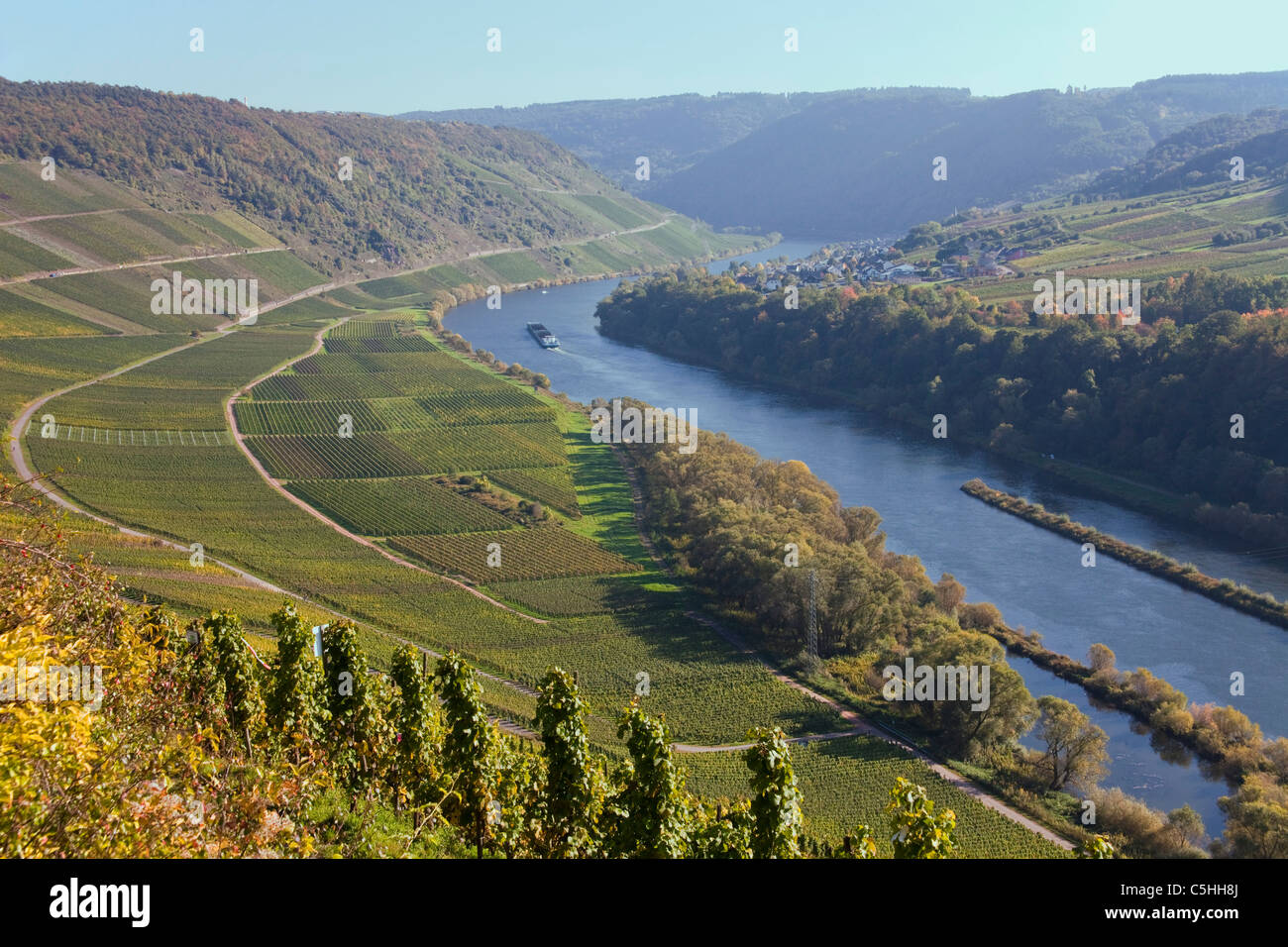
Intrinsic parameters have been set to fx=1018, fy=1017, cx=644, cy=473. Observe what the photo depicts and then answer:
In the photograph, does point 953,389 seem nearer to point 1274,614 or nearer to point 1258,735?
point 1274,614

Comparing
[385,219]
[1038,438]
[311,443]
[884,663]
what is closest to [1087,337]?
[1038,438]

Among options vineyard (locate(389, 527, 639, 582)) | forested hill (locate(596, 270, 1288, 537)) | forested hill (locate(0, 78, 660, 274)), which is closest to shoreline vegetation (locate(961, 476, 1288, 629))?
forested hill (locate(596, 270, 1288, 537))

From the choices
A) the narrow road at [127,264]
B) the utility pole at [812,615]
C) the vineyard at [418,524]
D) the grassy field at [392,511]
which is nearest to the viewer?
the vineyard at [418,524]

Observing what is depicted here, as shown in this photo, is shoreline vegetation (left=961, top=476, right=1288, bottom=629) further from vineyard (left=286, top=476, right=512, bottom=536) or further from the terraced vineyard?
vineyard (left=286, top=476, right=512, bottom=536)

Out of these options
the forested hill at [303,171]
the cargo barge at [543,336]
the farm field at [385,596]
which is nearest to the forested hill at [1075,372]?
the cargo barge at [543,336]

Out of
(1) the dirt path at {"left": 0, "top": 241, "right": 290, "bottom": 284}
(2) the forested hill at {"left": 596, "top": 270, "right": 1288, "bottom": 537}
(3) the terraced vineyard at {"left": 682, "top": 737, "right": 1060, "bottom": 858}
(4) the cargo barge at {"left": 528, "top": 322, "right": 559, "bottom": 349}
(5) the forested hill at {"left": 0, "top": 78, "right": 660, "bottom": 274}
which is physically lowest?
(3) the terraced vineyard at {"left": 682, "top": 737, "right": 1060, "bottom": 858}

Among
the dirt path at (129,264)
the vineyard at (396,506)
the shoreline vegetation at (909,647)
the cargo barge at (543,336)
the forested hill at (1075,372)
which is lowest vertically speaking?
the shoreline vegetation at (909,647)

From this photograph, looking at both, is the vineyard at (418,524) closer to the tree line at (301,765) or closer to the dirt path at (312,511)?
the dirt path at (312,511)
